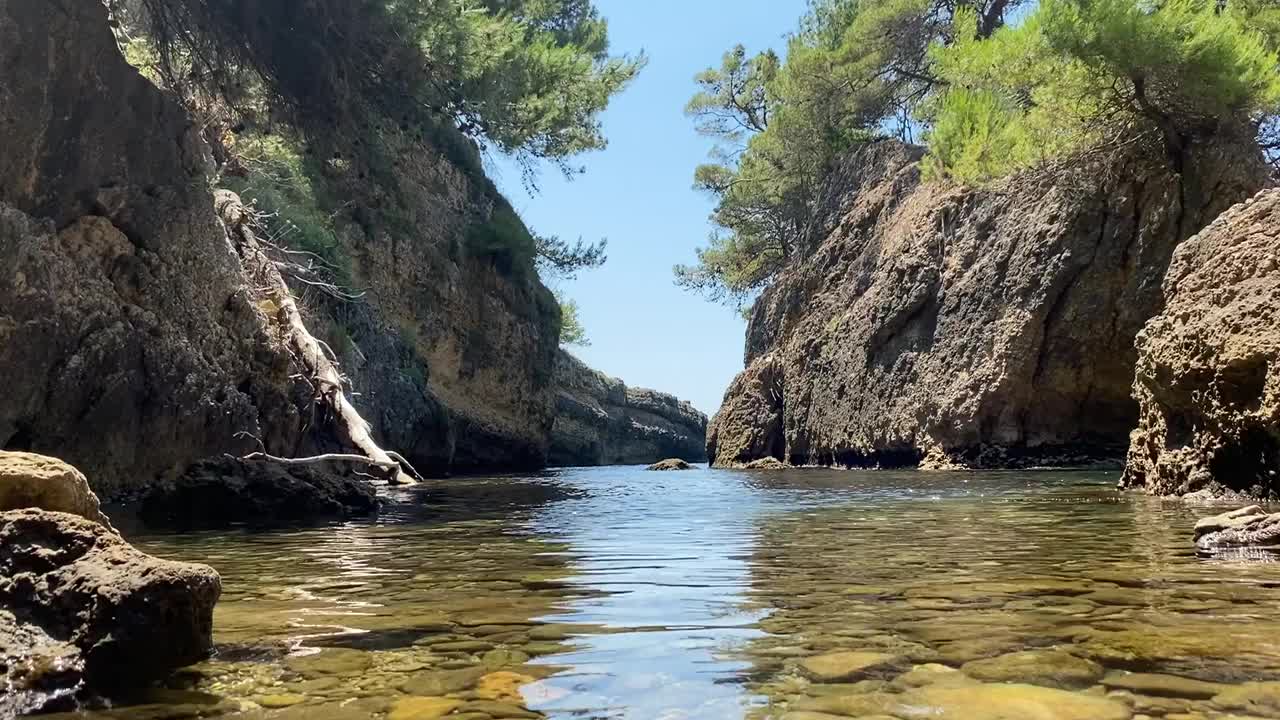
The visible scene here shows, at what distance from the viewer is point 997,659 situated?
2.35 m

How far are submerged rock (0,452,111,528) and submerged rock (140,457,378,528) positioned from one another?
13.0 ft

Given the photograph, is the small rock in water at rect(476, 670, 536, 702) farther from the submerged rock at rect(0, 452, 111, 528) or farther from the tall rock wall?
the tall rock wall

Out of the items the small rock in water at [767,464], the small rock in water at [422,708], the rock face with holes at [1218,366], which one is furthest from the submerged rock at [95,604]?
the small rock in water at [767,464]

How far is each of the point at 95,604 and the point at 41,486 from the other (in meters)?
0.70

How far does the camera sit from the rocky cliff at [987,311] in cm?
1448

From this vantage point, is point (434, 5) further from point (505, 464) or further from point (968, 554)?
point (505, 464)

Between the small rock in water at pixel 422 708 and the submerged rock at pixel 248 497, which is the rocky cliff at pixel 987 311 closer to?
the submerged rock at pixel 248 497

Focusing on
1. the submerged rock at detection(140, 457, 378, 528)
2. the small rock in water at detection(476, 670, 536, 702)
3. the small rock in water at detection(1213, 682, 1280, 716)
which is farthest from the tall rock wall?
the small rock in water at detection(1213, 682, 1280, 716)

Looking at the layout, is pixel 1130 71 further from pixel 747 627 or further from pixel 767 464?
pixel 747 627

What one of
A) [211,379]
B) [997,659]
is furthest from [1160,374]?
[211,379]

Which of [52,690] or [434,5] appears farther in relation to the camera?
[434,5]

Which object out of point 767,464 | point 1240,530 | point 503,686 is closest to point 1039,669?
point 503,686

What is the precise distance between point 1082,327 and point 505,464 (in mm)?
15853

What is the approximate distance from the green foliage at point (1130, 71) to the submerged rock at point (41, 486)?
1357cm
